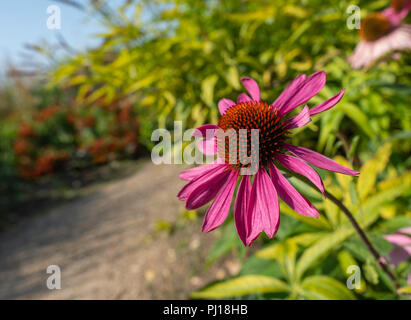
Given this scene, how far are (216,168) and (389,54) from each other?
4.06 ft

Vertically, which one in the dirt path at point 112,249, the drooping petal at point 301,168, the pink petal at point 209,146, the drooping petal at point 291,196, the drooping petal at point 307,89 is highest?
the drooping petal at point 307,89

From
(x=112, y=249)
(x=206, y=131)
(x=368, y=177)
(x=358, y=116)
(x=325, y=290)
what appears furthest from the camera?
(x=112, y=249)

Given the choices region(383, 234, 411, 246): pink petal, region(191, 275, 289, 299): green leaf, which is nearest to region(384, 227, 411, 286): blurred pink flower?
region(383, 234, 411, 246): pink petal

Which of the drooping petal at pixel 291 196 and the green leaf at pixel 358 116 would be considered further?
the green leaf at pixel 358 116

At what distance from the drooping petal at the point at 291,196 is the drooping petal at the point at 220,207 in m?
0.08

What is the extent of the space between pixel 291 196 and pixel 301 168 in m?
0.05

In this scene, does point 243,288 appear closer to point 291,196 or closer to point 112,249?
point 291,196

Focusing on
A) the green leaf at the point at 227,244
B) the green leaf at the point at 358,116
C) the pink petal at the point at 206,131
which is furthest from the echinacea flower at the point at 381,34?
the pink petal at the point at 206,131

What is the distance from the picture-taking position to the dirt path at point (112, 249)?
6.05ft

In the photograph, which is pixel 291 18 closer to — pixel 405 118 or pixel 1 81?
pixel 405 118

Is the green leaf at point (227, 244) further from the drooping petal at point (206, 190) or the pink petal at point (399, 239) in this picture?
the drooping petal at point (206, 190)

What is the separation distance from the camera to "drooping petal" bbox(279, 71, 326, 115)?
549mm

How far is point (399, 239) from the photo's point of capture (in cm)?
81

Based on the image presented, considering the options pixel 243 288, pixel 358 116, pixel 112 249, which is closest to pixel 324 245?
pixel 243 288
